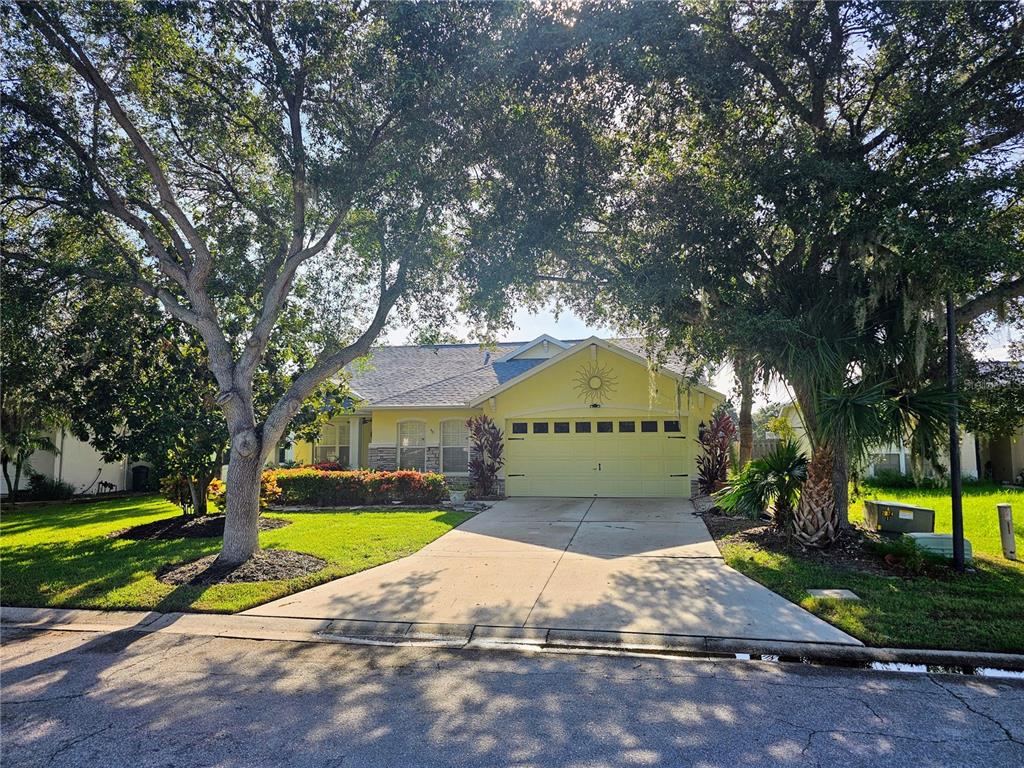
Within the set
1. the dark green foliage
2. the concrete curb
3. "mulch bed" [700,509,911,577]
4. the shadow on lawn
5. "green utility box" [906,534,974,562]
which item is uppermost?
the dark green foliage

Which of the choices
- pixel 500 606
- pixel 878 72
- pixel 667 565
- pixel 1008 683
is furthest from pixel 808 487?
pixel 878 72

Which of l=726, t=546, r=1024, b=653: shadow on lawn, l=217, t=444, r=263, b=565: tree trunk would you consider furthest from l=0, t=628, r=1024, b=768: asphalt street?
l=217, t=444, r=263, b=565: tree trunk

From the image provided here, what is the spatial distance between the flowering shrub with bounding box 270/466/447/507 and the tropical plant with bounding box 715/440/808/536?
772 cm

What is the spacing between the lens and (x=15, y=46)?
330 inches

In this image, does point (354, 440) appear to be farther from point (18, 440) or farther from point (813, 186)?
A: point (813, 186)

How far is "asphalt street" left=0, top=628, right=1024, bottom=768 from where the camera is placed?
3.65 meters

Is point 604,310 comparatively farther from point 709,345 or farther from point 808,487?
point 808,487

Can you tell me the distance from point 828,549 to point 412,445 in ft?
40.8

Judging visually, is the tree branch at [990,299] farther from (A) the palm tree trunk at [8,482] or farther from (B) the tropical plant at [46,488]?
(A) the palm tree trunk at [8,482]

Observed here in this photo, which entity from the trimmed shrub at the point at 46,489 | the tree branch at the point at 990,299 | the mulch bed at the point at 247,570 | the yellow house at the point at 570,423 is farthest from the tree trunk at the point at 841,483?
the trimmed shrub at the point at 46,489

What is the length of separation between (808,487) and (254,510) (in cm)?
836

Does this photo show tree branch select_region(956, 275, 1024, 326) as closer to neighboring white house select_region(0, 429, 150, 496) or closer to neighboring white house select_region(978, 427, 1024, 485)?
neighboring white house select_region(978, 427, 1024, 485)

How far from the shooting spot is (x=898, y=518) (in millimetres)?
9758

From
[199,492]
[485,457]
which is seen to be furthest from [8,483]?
[485,457]
